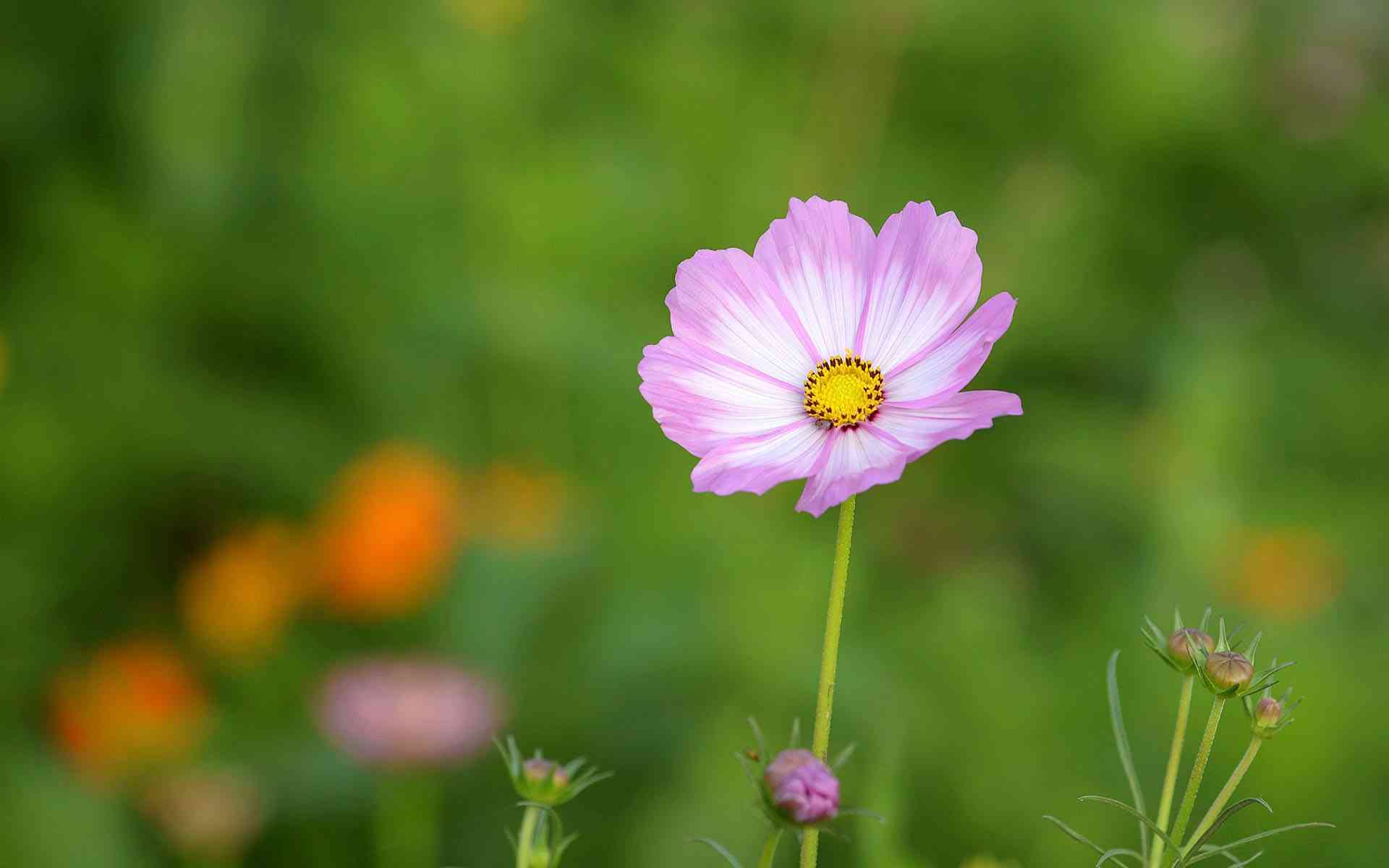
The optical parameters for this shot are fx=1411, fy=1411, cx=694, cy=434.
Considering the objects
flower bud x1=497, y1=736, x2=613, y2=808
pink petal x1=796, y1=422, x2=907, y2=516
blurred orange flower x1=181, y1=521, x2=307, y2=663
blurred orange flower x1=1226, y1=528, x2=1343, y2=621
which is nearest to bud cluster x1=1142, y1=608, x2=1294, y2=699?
pink petal x1=796, y1=422, x2=907, y2=516

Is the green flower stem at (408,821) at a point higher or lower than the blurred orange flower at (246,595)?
lower

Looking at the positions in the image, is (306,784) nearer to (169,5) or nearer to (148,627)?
(148,627)

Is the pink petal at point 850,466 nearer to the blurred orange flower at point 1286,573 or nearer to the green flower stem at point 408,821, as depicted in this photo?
the green flower stem at point 408,821

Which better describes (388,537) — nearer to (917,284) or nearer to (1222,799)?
(917,284)

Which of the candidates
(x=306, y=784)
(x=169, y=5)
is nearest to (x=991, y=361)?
(x=306, y=784)

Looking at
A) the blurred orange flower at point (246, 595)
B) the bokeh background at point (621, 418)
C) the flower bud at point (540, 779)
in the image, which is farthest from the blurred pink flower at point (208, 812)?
the flower bud at point (540, 779)

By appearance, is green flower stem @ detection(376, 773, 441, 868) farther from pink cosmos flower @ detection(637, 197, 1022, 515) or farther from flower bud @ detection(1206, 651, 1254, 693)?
flower bud @ detection(1206, 651, 1254, 693)
